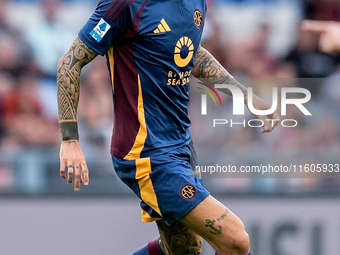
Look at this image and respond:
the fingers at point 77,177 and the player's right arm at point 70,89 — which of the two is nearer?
the fingers at point 77,177

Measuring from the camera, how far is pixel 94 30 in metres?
2.92

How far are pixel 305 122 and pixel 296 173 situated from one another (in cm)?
73

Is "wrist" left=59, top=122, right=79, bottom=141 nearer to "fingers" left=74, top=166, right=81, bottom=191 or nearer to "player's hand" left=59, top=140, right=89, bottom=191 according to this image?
"player's hand" left=59, top=140, right=89, bottom=191

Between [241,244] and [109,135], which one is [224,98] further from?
[241,244]

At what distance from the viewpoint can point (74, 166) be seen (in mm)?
2885

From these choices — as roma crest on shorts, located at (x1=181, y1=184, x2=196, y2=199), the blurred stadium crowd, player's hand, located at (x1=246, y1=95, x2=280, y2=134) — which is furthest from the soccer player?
the blurred stadium crowd

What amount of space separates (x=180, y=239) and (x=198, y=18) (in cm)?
127

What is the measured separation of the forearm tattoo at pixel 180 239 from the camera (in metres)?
3.31

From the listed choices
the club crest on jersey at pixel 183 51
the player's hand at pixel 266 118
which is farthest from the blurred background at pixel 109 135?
the club crest on jersey at pixel 183 51

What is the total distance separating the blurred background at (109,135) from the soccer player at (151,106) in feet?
5.73

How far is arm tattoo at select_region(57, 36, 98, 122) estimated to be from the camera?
2977mm

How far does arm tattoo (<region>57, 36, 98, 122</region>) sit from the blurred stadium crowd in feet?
6.61

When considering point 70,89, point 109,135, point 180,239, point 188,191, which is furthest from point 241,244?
point 109,135

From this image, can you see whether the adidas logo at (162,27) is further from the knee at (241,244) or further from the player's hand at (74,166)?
the knee at (241,244)
